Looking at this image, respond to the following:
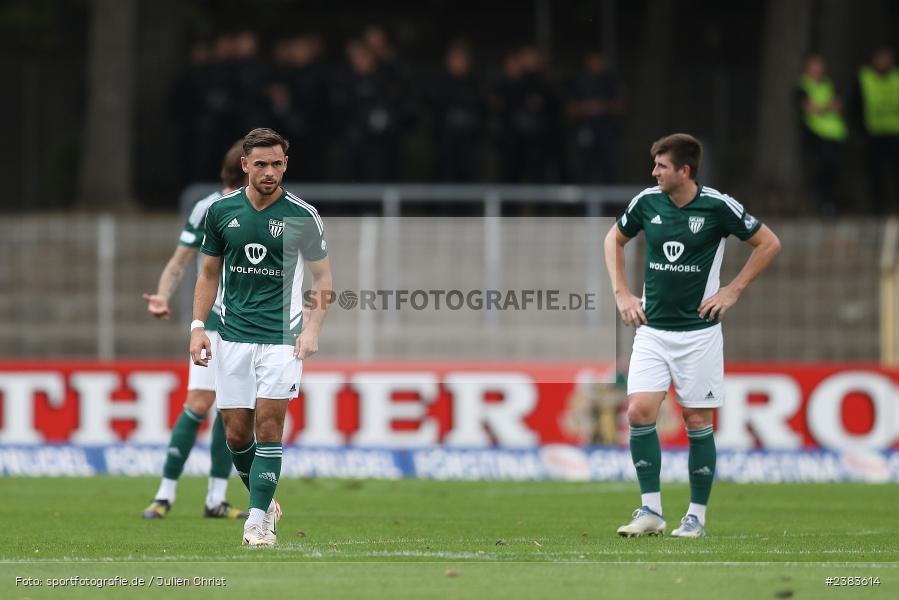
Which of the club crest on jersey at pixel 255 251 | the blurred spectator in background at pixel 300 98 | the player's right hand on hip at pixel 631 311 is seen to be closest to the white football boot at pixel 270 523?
the club crest on jersey at pixel 255 251

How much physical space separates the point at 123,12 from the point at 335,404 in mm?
9257

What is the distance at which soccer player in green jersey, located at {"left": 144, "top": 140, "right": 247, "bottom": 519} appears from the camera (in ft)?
38.4

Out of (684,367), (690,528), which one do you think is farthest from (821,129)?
(690,528)

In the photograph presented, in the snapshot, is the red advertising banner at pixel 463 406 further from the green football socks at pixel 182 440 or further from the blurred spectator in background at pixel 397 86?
the blurred spectator in background at pixel 397 86

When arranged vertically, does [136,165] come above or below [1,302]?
above

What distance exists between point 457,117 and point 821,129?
488 centimetres

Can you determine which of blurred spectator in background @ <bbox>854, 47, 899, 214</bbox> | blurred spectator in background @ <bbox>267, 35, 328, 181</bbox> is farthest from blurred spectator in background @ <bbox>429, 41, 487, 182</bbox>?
blurred spectator in background @ <bbox>854, 47, 899, 214</bbox>

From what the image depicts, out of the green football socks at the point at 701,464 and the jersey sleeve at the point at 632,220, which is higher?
the jersey sleeve at the point at 632,220

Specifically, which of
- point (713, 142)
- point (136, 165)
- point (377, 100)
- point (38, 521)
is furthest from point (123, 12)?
point (38, 521)

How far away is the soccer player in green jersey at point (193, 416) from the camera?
11.7 m

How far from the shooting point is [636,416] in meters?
10.5

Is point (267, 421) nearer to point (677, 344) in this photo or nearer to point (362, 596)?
point (362, 596)

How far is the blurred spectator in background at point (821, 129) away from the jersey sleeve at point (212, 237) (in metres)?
13.3

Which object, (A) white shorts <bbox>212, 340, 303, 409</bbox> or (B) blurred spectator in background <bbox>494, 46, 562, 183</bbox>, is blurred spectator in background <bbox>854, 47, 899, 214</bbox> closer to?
(B) blurred spectator in background <bbox>494, 46, 562, 183</bbox>
